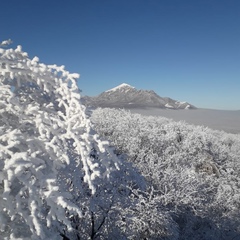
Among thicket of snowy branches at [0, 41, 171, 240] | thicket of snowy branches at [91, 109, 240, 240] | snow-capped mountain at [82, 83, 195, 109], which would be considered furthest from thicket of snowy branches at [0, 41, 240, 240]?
snow-capped mountain at [82, 83, 195, 109]

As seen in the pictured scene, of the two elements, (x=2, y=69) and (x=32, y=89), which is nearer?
(x=2, y=69)

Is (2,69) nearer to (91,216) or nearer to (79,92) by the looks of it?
(79,92)

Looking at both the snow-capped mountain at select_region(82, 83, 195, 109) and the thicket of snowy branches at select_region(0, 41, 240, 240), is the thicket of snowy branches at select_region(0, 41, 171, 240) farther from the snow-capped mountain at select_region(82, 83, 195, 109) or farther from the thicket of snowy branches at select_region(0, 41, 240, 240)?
the snow-capped mountain at select_region(82, 83, 195, 109)

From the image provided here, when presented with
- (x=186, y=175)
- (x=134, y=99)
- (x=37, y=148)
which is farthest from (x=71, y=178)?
(x=134, y=99)

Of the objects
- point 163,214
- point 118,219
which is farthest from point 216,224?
point 118,219

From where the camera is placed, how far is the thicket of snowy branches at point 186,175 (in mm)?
18875

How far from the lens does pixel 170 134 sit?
35531 mm

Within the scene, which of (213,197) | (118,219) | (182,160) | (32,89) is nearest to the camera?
(32,89)

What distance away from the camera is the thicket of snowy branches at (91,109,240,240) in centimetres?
1888

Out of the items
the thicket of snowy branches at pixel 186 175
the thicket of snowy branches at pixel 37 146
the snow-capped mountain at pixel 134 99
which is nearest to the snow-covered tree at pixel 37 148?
the thicket of snowy branches at pixel 37 146

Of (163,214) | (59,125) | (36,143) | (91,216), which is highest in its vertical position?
(59,125)

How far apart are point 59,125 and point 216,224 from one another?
2009 centimetres

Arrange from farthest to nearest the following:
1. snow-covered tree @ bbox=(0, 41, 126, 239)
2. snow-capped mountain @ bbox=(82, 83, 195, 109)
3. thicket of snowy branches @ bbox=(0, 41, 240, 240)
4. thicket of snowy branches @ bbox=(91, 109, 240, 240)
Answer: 1. snow-capped mountain @ bbox=(82, 83, 195, 109)
2. thicket of snowy branches @ bbox=(91, 109, 240, 240)
3. thicket of snowy branches @ bbox=(0, 41, 240, 240)
4. snow-covered tree @ bbox=(0, 41, 126, 239)

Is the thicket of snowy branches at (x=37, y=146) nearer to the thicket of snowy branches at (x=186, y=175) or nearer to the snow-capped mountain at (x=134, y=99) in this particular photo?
the thicket of snowy branches at (x=186, y=175)
